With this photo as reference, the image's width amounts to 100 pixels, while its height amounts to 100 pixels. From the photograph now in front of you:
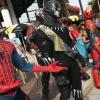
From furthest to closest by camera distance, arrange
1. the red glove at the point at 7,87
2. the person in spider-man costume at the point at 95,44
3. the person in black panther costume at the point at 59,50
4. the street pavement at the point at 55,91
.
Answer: the street pavement at the point at 55,91 → the person in spider-man costume at the point at 95,44 → the person in black panther costume at the point at 59,50 → the red glove at the point at 7,87

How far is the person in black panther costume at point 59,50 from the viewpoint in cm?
515

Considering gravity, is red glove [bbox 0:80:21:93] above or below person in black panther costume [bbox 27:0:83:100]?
above

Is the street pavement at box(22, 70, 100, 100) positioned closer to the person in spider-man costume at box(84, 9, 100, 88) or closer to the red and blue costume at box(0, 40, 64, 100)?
the person in spider-man costume at box(84, 9, 100, 88)

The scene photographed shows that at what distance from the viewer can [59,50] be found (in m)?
5.19

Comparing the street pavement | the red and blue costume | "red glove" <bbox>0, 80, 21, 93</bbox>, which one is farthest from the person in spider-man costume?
"red glove" <bbox>0, 80, 21, 93</bbox>

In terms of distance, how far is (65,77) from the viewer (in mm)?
5125

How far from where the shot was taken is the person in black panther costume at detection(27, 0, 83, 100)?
5.15m

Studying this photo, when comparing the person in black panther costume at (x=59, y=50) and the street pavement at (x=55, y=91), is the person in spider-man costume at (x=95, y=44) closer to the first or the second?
the street pavement at (x=55, y=91)

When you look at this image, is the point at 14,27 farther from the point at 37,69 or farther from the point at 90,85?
the point at 37,69

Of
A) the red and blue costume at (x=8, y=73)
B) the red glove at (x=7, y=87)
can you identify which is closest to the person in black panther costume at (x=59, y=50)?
the red and blue costume at (x=8, y=73)

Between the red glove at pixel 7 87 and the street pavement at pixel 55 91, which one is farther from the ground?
the red glove at pixel 7 87

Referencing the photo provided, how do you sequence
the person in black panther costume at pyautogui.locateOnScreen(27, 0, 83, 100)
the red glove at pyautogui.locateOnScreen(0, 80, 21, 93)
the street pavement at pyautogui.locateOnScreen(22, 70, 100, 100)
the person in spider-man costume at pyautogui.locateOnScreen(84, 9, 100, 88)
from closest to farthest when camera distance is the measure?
the red glove at pyautogui.locateOnScreen(0, 80, 21, 93), the person in black panther costume at pyautogui.locateOnScreen(27, 0, 83, 100), the person in spider-man costume at pyautogui.locateOnScreen(84, 9, 100, 88), the street pavement at pyautogui.locateOnScreen(22, 70, 100, 100)

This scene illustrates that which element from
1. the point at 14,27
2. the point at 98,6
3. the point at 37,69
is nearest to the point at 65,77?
the point at 37,69

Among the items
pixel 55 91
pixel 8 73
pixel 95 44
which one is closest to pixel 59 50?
pixel 95 44
